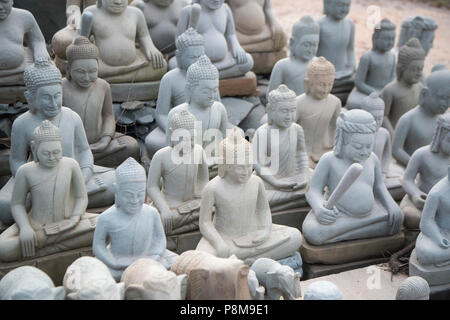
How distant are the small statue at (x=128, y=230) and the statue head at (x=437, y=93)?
2.81 meters

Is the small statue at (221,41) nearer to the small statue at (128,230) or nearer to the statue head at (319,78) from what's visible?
the statue head at (319,78)

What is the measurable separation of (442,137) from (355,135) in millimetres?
785

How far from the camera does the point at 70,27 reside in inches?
287

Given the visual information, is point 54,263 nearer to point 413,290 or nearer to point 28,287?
point 28,287

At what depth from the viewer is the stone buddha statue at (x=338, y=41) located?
812 centimetres

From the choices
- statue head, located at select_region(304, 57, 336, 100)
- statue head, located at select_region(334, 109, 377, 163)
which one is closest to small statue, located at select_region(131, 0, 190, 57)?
statue head, located at select_region(304, 57, 336, 100)

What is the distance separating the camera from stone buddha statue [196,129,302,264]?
5211 mm

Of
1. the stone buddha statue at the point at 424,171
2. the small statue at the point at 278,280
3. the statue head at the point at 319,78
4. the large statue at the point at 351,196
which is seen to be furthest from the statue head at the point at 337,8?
the small statue at the point at 278,280

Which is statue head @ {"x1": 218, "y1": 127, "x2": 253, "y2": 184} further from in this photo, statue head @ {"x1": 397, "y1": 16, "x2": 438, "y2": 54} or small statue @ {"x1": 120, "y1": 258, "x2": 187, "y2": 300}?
statue head @ {"x1": 397, "y1": 16, "x2": 438, "y2": 54}

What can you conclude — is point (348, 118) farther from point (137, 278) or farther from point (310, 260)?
point (137, 278)

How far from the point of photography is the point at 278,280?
15.3 feet

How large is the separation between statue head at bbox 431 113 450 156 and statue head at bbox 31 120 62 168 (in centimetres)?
280

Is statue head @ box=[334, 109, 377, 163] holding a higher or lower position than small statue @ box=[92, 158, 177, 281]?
higher

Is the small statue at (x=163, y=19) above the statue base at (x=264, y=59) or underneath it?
above
